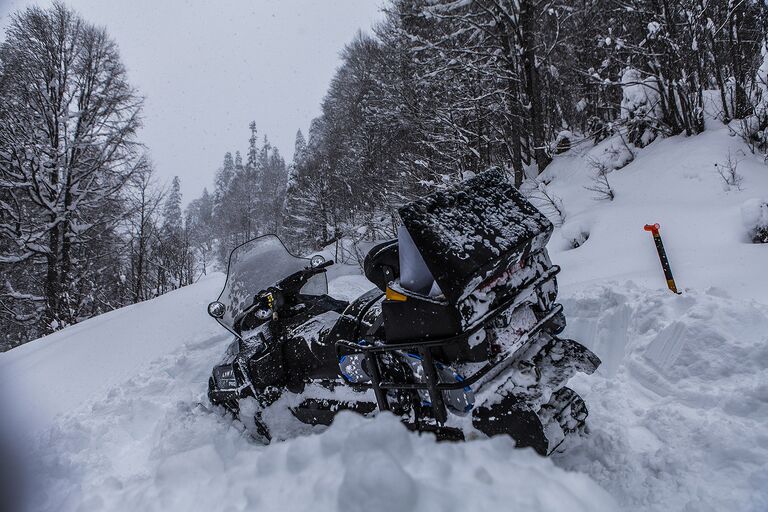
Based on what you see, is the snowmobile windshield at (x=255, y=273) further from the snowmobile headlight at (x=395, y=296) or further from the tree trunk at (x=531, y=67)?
the tree trunk at (x=531, y=67)

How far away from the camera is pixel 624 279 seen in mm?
4449

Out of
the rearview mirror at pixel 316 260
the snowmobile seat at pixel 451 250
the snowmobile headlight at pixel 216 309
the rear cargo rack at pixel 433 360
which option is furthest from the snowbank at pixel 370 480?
the rearview mirror at pixel 316 260

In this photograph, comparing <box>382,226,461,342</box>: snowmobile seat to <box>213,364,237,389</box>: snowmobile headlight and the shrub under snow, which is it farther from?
the shrub under snow

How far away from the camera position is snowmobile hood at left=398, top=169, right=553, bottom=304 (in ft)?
6.51

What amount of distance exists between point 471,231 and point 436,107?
10.4 metres

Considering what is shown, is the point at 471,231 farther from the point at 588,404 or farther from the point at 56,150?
the point at 56,150

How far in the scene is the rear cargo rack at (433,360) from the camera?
2037 mm

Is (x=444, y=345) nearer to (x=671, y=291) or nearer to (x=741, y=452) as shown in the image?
(x=741, y=452)

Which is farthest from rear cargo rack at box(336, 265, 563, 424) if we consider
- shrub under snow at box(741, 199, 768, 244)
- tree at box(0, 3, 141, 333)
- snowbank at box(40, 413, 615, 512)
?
tree at box(0, 3, 141, 333)

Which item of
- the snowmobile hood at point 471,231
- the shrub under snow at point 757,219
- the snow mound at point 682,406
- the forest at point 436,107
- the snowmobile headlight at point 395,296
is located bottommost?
the snow mound at point 682,406

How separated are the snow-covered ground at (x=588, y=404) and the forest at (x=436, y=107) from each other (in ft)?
5.55

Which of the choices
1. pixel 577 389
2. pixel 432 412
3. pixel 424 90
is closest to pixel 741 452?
pixel 577 389

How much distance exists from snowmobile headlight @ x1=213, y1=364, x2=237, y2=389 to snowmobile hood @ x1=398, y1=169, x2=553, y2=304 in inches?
90.1

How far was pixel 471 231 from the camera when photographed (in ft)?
7.12
